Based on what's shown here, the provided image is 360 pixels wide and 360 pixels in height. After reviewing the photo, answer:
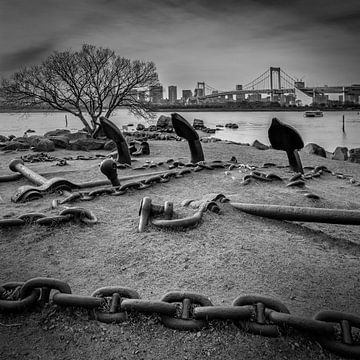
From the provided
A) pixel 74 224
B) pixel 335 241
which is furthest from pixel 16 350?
pixel 335 241

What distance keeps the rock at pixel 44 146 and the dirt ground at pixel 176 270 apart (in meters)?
7.10

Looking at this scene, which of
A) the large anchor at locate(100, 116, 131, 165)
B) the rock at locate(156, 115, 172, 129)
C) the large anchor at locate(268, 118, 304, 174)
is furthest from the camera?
the rock at locate(156, 115, 172, 129)

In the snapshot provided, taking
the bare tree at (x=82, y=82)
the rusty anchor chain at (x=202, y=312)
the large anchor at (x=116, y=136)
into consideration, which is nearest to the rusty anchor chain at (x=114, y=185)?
the rusty anchor chain at (x=202, y=312)

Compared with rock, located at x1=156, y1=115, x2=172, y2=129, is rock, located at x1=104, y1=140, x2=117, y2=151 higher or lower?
lower

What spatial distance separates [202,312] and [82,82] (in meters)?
15.9

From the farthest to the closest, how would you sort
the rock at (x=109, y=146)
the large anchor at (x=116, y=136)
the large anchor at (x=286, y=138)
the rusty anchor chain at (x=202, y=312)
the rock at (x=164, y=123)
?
the rock at (x=164, y=123) → the rock at (x=109, y=146) → the large anchor at (x=116, y=136) → the large anchor at (x=286, y=138) → the rusty anchor chain at (x=202, y=312)

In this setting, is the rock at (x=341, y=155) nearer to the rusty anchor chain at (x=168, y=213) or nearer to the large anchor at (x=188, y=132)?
the large anchor at (x=188, y=132)

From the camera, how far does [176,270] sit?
220 cm

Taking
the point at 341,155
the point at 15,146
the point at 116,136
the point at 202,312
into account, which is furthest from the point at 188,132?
the point at 341,155

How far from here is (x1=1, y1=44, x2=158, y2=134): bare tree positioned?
1552 centimetres

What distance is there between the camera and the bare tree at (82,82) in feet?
50.9

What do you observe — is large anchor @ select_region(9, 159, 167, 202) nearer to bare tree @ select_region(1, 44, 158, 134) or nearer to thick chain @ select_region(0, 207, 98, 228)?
thick chain @ select_region(0, 207, 98, 228)

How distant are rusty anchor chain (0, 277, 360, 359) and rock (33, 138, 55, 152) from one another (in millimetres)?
9455

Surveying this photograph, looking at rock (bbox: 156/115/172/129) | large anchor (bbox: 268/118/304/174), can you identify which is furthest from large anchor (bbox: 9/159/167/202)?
rock (bbox: 156/115/172/129)
